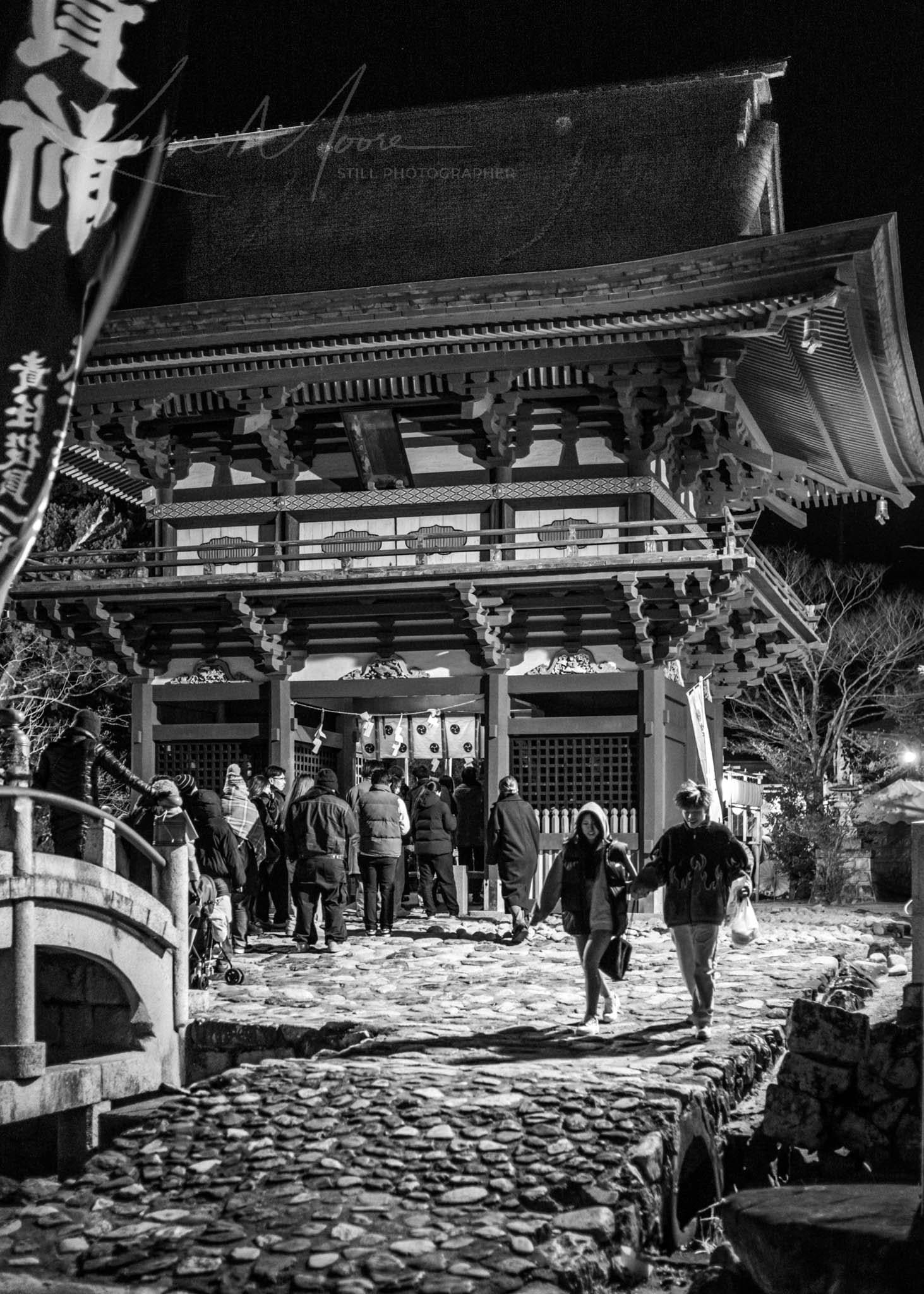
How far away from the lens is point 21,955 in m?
9.20

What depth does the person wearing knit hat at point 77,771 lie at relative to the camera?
11.4m

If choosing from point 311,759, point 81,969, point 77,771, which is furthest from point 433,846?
point 81,969

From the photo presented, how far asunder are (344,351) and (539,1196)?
46.1 feet

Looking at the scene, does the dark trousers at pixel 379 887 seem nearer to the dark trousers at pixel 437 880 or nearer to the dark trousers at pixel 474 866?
the dark trousers at pixel 437 880

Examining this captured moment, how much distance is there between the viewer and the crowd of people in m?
10.3

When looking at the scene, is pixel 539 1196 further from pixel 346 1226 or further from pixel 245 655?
pixel 245 655

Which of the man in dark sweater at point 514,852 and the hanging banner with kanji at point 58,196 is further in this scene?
the man in dark sweater at point 514,852

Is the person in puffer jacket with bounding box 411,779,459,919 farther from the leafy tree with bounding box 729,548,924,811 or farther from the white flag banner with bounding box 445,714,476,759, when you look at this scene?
the leafy tree with bounding box 729,548,924,811

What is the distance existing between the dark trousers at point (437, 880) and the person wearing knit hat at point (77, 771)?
685 cm

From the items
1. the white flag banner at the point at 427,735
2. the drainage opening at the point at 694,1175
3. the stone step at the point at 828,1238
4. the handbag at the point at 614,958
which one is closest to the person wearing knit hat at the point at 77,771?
the handbag at the point at 614,958

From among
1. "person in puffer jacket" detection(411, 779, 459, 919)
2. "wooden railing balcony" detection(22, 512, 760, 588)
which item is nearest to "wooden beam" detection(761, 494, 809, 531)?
"wooden railing balcony" detection(22, 512, 760, 588)

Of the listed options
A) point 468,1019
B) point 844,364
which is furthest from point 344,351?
point 468,1019

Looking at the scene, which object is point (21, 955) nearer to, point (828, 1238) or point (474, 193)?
point (828, 1238)

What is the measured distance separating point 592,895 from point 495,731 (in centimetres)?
899
